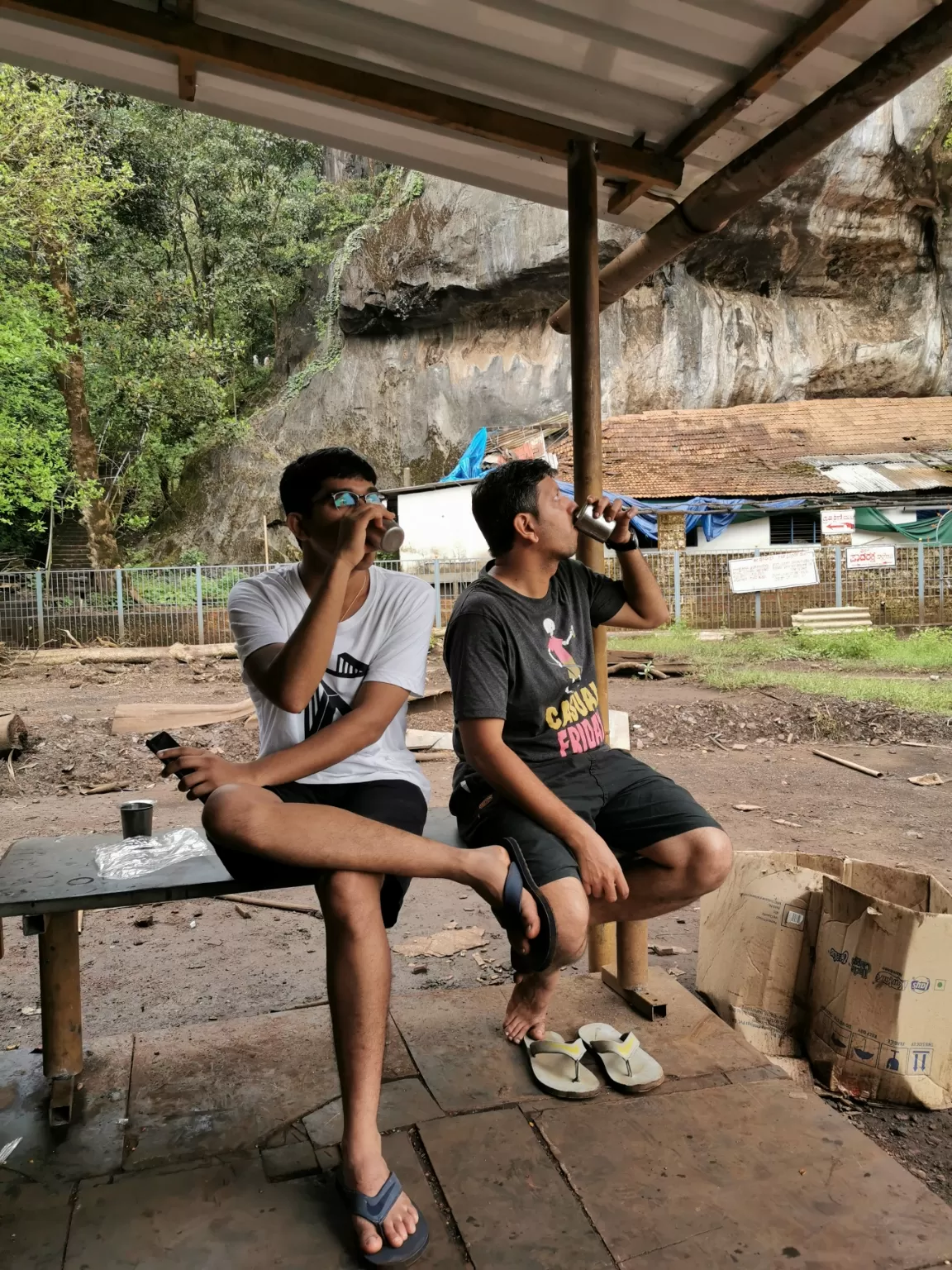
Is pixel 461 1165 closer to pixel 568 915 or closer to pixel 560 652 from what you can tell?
pixel 568 915

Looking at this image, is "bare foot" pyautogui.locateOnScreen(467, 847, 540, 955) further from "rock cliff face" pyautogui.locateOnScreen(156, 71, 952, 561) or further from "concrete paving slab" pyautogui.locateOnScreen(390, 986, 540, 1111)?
"rock cliff face" pyautogui.locateOnScreen(156, 71, 952, 561)

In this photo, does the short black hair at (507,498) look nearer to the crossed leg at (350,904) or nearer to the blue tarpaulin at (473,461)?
the crossed leg at (350,904)

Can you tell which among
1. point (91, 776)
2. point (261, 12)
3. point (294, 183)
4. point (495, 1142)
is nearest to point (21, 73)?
point (294, 183)

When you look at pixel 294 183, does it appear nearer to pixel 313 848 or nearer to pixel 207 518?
pixel 207 518


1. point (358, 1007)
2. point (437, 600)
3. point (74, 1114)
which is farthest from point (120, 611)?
point (358, 1007)

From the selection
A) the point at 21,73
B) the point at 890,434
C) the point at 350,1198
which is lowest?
the point at 350,1198

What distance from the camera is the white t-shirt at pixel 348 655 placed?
2.32 metres

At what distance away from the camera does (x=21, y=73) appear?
49.4 ft

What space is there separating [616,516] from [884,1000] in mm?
1632

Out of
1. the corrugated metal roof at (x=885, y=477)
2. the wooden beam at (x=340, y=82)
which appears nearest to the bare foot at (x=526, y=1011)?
the wooden beam at (x=340, y=82)

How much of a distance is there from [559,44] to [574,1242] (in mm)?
3233

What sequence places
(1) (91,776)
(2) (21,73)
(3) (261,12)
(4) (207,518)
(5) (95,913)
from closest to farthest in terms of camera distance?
(3) (261,12), (5) (95,913), (1) (91,776), (2) (21,73), (4) (207,518)

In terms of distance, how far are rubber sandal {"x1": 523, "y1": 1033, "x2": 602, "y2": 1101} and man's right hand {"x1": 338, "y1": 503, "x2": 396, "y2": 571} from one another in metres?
1.50

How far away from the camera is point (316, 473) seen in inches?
90.9
